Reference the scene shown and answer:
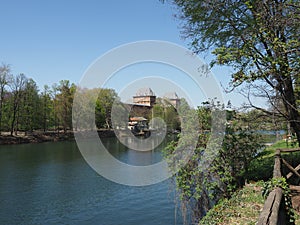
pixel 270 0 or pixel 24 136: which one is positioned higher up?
pixel 270 0

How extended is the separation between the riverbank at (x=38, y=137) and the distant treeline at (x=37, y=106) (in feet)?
4.68

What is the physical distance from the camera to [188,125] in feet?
28.4

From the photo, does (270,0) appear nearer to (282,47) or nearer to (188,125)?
(282,47)

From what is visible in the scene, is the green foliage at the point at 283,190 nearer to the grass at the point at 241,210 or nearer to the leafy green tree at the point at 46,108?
the grass at the point at 241,210

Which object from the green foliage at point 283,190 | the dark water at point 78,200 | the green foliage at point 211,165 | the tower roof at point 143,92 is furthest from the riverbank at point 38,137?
the green foliage at point 283,190

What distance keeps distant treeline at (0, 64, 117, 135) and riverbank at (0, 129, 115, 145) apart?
4.68ft

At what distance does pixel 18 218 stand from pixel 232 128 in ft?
30.4

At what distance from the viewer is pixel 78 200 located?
536 inches

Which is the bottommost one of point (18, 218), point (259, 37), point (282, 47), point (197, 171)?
point (18, 218)

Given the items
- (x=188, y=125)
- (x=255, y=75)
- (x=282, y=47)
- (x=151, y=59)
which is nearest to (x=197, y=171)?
(x=188, y=125)

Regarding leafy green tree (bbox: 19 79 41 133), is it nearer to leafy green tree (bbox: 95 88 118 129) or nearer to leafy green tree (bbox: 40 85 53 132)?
leafy green tree (bbox: 40 85 53 132)

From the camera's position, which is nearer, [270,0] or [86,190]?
[270,0]

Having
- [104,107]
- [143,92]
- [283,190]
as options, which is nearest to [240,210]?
[283,190]

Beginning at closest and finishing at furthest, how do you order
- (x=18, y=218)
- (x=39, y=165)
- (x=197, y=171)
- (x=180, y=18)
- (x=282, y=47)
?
(x=282, y=47) → (x=197, y=171) → (x=180, y=18) → (x=18, y=218) → (x=39, y=165)
